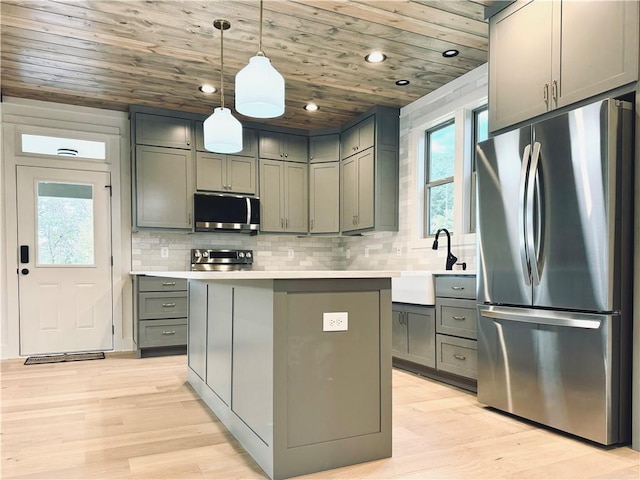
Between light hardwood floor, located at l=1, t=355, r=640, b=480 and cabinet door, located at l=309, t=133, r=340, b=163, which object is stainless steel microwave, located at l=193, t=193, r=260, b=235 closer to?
cabinet door, located at l=309, t=133, r=340, b=163

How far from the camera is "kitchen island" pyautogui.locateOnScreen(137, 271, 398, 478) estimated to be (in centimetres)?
206

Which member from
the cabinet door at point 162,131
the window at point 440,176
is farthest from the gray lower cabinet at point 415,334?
A: the cabinet door at point 162,131

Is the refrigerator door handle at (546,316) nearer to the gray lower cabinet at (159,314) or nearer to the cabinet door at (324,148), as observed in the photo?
the gray lower cabinet at (159,314)

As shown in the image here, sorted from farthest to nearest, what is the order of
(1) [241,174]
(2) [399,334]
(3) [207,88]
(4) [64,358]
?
1. (1) [241,174]
2. (4) [64,358]
3. (3) [207,88]
4. (2) [399,334]

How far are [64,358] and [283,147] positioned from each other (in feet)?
11.2

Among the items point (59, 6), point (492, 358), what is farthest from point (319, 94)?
point (492, 358)

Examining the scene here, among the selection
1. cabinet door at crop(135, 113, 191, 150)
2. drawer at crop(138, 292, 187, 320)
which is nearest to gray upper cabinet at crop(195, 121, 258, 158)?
cabinet door at crop(135, 113, 191, 150)

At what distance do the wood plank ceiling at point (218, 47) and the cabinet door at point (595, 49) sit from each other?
2.55 ft

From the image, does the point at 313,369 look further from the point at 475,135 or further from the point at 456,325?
the point at 475,135

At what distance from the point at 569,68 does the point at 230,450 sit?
2809 mm

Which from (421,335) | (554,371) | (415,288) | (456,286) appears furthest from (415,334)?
(554,371)

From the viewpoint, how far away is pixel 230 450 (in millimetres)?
2377

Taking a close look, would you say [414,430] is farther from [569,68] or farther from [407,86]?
[407,86]

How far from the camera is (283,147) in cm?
593
